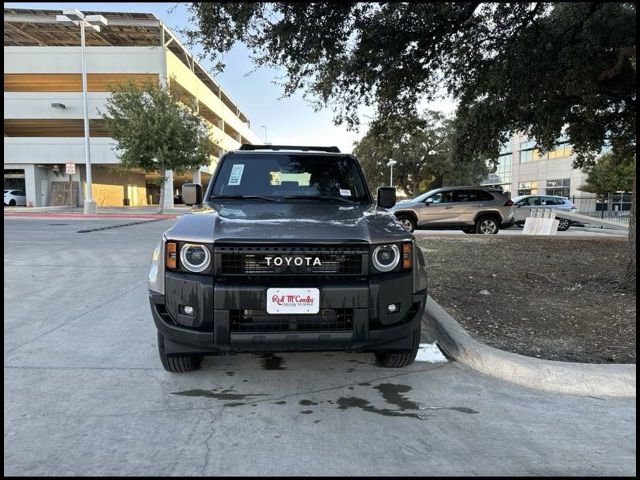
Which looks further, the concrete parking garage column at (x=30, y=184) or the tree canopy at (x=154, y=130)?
the concrete parking garage column at (x=30, y=184)

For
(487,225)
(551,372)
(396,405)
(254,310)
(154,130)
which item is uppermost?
(154,130)

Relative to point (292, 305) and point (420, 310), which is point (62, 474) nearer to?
point (292, 305)

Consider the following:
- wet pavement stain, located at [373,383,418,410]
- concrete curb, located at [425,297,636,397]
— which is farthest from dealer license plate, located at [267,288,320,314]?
concrete curb, located at [425,297,636,397]

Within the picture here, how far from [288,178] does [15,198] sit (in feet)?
128

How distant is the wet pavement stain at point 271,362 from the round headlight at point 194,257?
4.28 feet

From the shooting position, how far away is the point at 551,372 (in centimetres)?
393

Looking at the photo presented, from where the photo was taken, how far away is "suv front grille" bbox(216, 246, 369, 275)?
3.42 m

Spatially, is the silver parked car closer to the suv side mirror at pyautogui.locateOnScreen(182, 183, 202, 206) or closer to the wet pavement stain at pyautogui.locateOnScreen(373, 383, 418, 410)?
the suv side mirror at pyautogui.locateOnScreen(182, 183, 202, 206)

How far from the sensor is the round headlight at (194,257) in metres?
3.44

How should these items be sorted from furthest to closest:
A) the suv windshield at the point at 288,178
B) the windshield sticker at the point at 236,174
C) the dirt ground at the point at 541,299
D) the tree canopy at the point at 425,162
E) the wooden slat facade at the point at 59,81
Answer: the tree canopy at the point at 425,162
the wooden slat facade at the point at 59,81
the windshield sticker at the point at 236,174
the suv windshield at the point at 288,178
the dirt ground at the point at 541,299

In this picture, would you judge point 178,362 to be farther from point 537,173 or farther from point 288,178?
point 537,173

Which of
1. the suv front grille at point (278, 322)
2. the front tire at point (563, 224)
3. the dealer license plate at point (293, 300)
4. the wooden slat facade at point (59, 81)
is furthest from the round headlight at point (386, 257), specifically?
the wooden slat facade at point (59, 81)

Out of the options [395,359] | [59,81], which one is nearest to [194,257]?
[395,359]

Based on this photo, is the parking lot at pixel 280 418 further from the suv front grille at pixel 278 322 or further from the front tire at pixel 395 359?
the suv front grille at pixel 278 322
